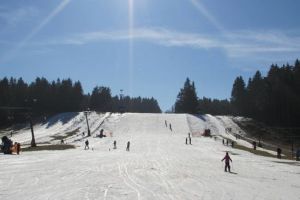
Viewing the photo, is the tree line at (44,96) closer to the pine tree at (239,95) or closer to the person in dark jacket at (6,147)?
the pine tree at (239,95)

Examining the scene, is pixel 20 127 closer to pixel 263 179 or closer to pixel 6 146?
pixel 6 146

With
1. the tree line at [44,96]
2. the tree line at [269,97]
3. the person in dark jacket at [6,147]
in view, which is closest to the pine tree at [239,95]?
the tree line at [269,97]

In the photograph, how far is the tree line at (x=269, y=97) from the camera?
11481cm

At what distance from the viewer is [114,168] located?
33.8 meters

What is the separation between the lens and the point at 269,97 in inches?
4747

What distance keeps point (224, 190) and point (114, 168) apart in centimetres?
1182

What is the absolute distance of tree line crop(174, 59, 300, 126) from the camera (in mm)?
114812

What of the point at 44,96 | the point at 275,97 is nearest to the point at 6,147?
the point at 275,97

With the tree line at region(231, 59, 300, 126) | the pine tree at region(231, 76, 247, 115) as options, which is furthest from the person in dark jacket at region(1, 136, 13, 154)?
the pine tree at region(231, 76, 247, 115)

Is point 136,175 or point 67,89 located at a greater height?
point 67,89

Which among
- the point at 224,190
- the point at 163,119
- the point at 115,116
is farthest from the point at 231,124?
the point at 224,190

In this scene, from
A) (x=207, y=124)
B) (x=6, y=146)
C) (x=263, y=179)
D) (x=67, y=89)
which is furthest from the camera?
(x=67, y=89)

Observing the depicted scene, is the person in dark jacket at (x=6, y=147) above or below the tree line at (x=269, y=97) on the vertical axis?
below

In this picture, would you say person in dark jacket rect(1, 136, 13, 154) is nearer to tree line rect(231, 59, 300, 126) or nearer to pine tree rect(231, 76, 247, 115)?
tree line rect(231, 59, 300, 126)
